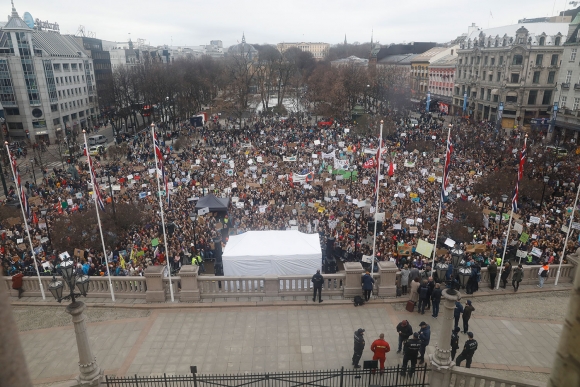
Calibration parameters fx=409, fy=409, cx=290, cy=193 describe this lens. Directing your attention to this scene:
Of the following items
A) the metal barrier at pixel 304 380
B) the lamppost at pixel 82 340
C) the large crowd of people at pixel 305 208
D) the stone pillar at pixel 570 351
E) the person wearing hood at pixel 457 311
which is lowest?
the large crowd of people at pixel 305 208

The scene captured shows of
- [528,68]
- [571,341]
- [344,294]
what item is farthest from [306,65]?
[571,341]

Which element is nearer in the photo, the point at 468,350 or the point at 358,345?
the point at 468,350

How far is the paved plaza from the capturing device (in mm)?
11703

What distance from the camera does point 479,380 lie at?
32.4 feet

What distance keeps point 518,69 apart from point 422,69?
36666 millimetres

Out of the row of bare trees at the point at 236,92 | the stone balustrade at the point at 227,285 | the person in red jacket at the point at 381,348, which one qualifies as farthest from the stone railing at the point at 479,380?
the row of bare trees at the point at 236,92

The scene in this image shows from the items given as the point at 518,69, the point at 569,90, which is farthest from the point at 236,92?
the point at 569,90

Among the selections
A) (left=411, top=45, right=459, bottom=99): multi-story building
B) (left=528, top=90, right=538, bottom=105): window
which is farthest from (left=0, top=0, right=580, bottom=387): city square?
(left=411, top=45, right=459, bottom=99): multi-story building

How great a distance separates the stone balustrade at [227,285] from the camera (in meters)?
14.6

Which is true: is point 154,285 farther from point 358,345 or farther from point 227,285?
point 358,345

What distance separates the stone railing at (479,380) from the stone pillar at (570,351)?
7614 millimetres

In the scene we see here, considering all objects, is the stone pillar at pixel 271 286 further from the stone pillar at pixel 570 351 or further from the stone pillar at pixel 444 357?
the stone pillar at pixel 570 351

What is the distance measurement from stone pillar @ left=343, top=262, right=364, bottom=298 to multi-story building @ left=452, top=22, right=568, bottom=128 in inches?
2401

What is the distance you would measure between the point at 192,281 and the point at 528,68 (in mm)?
65185
